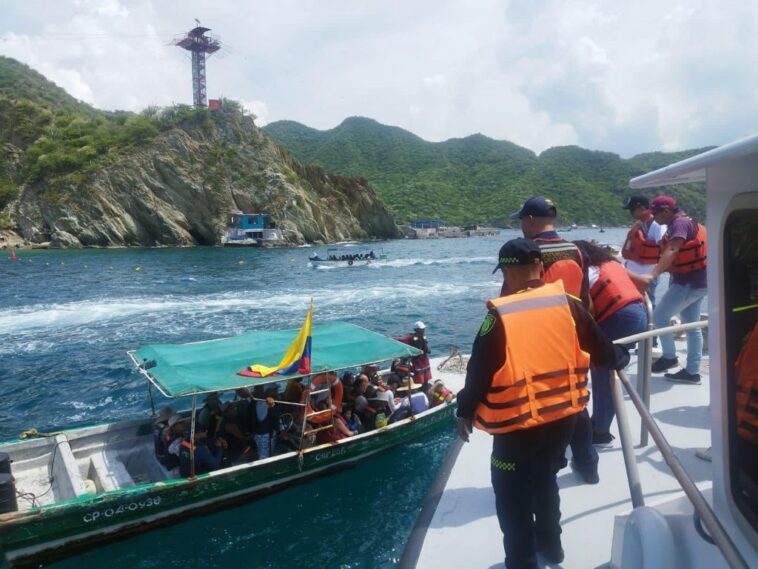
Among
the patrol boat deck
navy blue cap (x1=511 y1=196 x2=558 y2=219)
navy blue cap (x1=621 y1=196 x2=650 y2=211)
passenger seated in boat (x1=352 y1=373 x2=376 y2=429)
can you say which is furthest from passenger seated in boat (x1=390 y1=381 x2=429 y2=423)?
navy blue cap (x1=511 y1=196 x2=558 y2=219)

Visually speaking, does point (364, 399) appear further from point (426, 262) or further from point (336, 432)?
point (426, 262)

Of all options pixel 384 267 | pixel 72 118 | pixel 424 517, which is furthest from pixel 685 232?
pixel 72 118

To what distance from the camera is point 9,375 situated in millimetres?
17859

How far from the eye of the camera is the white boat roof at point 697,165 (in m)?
1.67

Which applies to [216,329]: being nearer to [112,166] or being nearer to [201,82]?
[112,166]

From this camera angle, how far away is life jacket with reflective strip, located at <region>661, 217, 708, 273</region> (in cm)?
613

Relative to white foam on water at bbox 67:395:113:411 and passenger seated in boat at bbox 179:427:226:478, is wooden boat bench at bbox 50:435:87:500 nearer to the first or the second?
passenger seated in boat at bbox 179:427:226:478

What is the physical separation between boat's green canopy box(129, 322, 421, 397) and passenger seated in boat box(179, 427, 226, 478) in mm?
1043

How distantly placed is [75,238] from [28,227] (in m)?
7.80

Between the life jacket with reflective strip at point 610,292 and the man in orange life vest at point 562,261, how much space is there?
12.8 inches

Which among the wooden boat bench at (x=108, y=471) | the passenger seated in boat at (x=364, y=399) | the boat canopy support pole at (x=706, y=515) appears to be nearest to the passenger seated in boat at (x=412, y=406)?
the passenger seated in boat at (x=364, y=399)

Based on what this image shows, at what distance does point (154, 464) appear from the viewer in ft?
32.7

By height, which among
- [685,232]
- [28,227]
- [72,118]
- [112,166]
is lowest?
[685,232]

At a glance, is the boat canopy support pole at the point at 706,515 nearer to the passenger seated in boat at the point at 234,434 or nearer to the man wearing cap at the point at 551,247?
the man wearing cap at the point at 551,247
